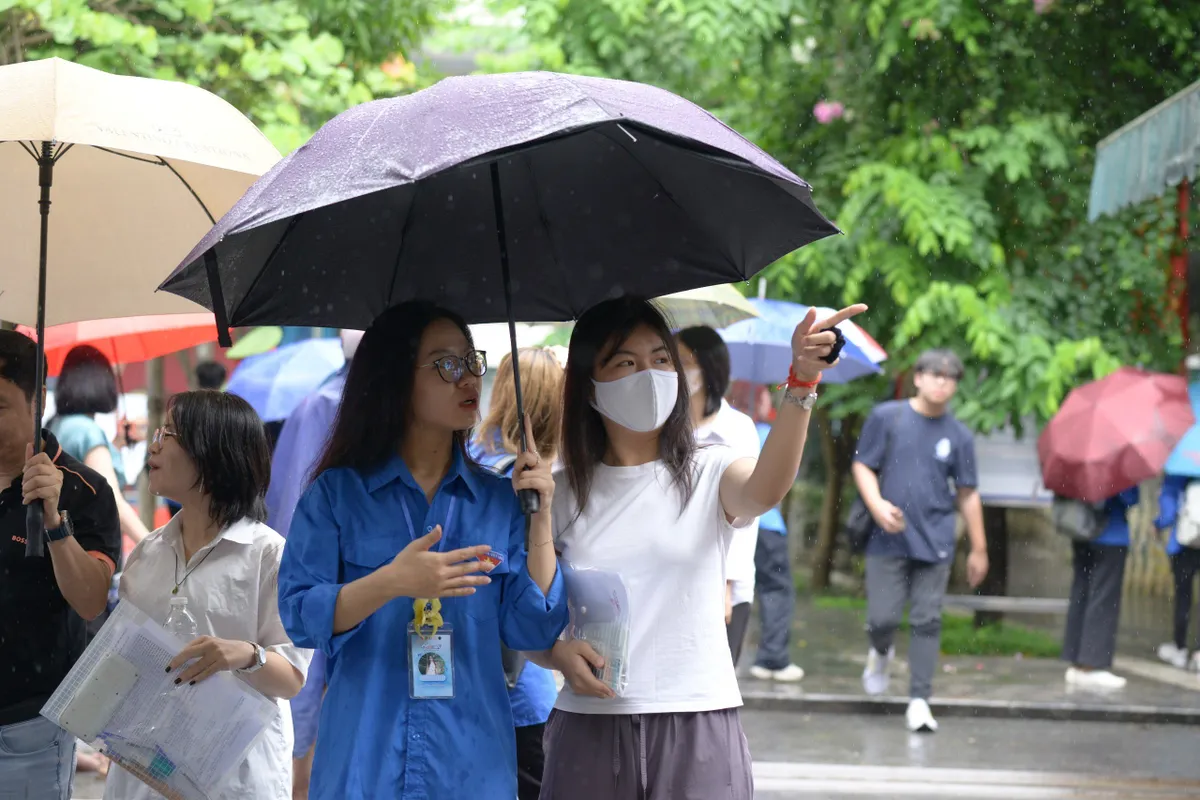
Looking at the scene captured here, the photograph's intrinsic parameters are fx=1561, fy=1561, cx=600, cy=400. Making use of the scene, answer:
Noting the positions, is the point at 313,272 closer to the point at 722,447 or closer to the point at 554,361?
Answer: the point at 722,447

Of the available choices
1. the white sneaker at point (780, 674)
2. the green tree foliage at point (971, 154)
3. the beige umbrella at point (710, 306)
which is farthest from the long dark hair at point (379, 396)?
the green tree foliage at point (971, 154)

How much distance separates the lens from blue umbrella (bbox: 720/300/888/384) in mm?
10414

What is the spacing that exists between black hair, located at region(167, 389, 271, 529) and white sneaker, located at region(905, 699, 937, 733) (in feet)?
22.2

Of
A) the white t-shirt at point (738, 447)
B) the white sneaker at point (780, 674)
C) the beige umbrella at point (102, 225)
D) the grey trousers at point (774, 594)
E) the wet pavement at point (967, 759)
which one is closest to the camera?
the beige umbrella at point (102, 225)

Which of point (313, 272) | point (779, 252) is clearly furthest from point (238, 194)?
point (779, 252)

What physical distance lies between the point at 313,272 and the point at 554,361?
1748 mm

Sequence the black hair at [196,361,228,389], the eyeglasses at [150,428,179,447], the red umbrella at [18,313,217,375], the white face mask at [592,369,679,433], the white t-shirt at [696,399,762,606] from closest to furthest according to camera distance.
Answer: the white face mask at [592,369,679,433] → the eyeglasses at [150,428,179,447] → the white t-shirt at [696,399,762,606] → the red umbrella at [18,313,217,375] → the black hair at [196,361,228,389]

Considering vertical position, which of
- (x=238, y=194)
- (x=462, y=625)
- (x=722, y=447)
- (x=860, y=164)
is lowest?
(x=462, y=625)

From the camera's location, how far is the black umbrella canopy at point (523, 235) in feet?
12.9

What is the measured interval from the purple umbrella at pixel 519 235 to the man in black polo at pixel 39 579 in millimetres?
729

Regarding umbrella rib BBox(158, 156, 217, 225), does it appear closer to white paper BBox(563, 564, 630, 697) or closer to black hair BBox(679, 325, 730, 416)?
white paper BBox(563, 564, 630, 697)

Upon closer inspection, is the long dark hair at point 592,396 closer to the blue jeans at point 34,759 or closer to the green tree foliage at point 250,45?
the blue jeans at point 34,759

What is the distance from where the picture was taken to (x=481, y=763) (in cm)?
359

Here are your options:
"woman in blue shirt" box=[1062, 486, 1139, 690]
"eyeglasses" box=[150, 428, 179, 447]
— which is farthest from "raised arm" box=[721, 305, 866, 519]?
"woman in blue shirt" box=[1062, 486, 1139, 690]
